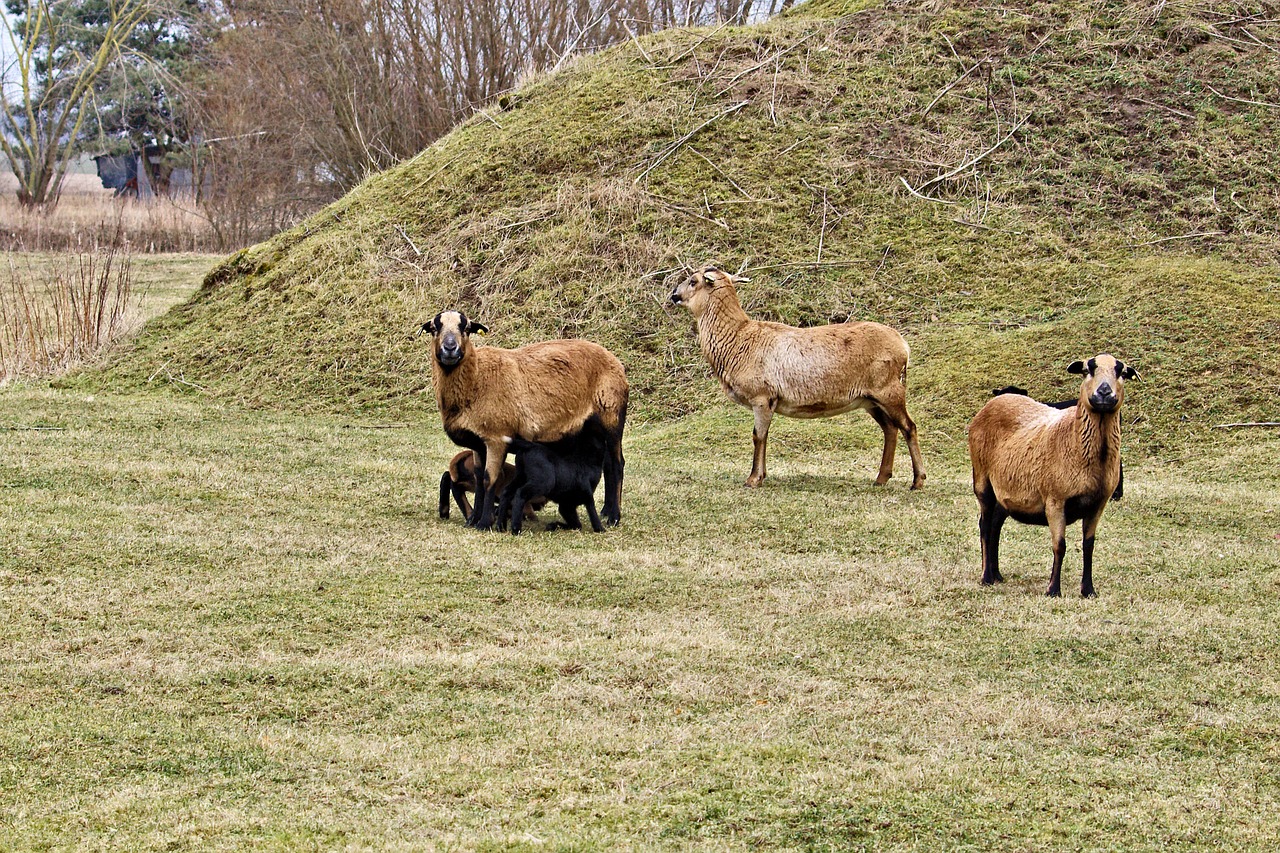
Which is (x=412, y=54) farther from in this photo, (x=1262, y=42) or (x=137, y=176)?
(x=137, y=176)

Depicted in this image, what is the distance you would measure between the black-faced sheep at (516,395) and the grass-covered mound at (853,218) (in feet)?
15.8

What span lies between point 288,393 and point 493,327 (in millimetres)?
2674

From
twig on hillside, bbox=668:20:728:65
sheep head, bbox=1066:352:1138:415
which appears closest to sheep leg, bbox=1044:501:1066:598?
sheep head, bbox=1066:352:1138:415

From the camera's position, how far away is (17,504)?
9805mm

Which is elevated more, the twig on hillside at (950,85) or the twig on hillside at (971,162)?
the twig on hillside at (950,85)

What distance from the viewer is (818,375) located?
480 inches

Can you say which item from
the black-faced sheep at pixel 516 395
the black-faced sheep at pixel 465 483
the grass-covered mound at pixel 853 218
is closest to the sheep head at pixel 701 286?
the black-faced sheep at pixel 516 395

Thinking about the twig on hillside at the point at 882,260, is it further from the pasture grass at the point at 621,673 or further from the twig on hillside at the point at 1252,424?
the pasture grass at the point at 621,673

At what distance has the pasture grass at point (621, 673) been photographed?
5004 mm

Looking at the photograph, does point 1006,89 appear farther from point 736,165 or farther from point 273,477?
point 273,477

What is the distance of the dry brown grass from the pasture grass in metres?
23.8

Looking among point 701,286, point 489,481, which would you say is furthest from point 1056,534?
point 701,286

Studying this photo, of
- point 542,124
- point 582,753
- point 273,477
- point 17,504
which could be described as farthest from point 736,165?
point 582,753

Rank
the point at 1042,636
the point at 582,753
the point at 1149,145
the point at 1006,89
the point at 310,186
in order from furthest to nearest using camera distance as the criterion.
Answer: the point at 310,186
the point at 1006,89
the point at 1149,145
the point at 1042,636
the point at 582,753
